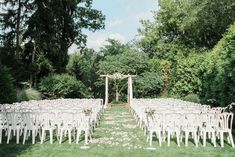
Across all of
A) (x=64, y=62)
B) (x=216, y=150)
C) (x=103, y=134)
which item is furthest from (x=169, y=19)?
(x=216, y=150)

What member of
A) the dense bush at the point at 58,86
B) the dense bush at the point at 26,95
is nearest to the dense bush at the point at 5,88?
the dense bush at the point at 26,95

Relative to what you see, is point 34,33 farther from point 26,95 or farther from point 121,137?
point 121,137

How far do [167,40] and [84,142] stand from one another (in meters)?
36.3

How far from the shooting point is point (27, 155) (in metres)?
9.70

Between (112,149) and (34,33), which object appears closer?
(112,149)

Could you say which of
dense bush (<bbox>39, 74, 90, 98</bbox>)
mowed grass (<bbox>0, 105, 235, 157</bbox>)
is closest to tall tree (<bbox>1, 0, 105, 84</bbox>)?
dense bush (<bbox>39, 74, 90, 98</bbox>)

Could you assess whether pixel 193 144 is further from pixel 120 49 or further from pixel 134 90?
pixel 120 49

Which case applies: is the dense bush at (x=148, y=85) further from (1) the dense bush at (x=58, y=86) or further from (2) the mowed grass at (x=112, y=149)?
(2) the mowed grass at (x=112, y=149)

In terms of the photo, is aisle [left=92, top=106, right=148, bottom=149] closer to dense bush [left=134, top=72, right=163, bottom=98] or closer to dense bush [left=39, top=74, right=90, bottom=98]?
dense bush [left=39, top=74, right=90, bottom=98]

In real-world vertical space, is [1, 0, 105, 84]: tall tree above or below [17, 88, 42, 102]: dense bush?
above

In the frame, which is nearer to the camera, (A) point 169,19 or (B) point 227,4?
(B) point 227,4

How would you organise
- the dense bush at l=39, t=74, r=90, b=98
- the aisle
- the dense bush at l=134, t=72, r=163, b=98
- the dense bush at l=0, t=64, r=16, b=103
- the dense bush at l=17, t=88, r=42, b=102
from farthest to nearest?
the dense bush at l=134, t=72, r=163, b=98, the dense bush at l=39, t=74, r=90, b=98, the dense bush at l=17, t=88, r=42, b=102, the dense bush at l=0, t=64, r=16, b=103, the aisle

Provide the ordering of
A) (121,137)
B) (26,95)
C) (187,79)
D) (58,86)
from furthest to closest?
(187,79) → (58,86) → (26,95) → (121,137)

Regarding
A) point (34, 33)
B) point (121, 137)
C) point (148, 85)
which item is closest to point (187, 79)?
point (148, 85)
